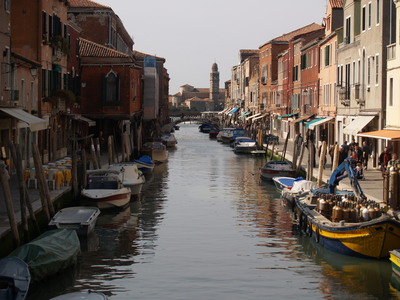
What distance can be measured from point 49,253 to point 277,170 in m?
20.0

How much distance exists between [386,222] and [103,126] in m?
35.0

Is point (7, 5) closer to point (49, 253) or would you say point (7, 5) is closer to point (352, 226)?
point (49, 253)

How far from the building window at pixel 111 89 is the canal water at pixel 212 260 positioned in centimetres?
1726

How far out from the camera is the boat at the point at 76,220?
761 inches

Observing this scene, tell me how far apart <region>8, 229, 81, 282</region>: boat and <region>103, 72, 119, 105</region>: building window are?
28.5m

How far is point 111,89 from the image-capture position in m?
45.2

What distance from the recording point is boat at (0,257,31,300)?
12672 mm

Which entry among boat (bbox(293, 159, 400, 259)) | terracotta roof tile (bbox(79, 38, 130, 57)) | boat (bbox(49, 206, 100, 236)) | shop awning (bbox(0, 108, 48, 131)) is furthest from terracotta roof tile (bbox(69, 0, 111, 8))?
boat (bbox(293, 159, 400, 259))

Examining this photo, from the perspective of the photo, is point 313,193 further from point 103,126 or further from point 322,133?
point 103,126

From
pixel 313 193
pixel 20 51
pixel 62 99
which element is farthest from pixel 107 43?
pixel 313 193

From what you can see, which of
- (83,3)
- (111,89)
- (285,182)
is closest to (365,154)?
Answer: (285,182)

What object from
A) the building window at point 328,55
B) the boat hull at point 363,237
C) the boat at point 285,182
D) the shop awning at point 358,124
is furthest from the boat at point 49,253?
the building window at point 328,55

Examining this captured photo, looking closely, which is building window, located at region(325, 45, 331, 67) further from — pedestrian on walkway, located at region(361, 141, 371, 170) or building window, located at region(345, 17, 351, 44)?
pedestrian on walkway, located at region(361, 141, 371, 170)

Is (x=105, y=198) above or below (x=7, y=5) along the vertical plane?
below
